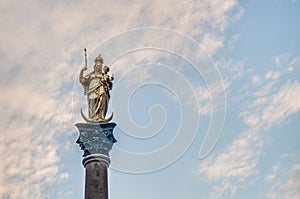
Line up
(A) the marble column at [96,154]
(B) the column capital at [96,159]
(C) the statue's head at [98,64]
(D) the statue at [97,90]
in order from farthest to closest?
(C) the statue's head at [98,64]
(D) the statue at [97,90]
(B) the column capital at [96,159]
(A) the marble column at [96,154]

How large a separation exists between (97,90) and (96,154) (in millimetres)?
3495

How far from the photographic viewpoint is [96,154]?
81.5 feet

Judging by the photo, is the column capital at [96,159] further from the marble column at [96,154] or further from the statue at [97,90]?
the statue at [97,90]

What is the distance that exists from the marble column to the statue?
554 millimetres

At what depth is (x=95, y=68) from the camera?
91.6 feet

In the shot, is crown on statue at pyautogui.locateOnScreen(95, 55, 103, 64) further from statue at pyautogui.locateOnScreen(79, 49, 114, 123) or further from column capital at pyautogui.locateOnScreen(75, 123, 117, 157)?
column capital at pyautogui.locateOnScreen(75, 123, 117, 157)

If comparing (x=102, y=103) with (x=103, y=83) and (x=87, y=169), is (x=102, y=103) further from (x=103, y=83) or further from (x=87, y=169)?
(x=87, y=169)

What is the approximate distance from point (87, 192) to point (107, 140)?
2506 mm

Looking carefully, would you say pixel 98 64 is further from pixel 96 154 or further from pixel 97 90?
pixel 96 154

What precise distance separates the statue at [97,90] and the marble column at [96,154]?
554 millimetres

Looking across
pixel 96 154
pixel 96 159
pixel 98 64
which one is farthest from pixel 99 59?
pixel 96 159

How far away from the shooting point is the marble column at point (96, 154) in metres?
24.0

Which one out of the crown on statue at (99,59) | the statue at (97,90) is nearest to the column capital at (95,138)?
the statue at (97,90)

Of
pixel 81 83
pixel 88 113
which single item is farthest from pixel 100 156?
pixel 81 83
